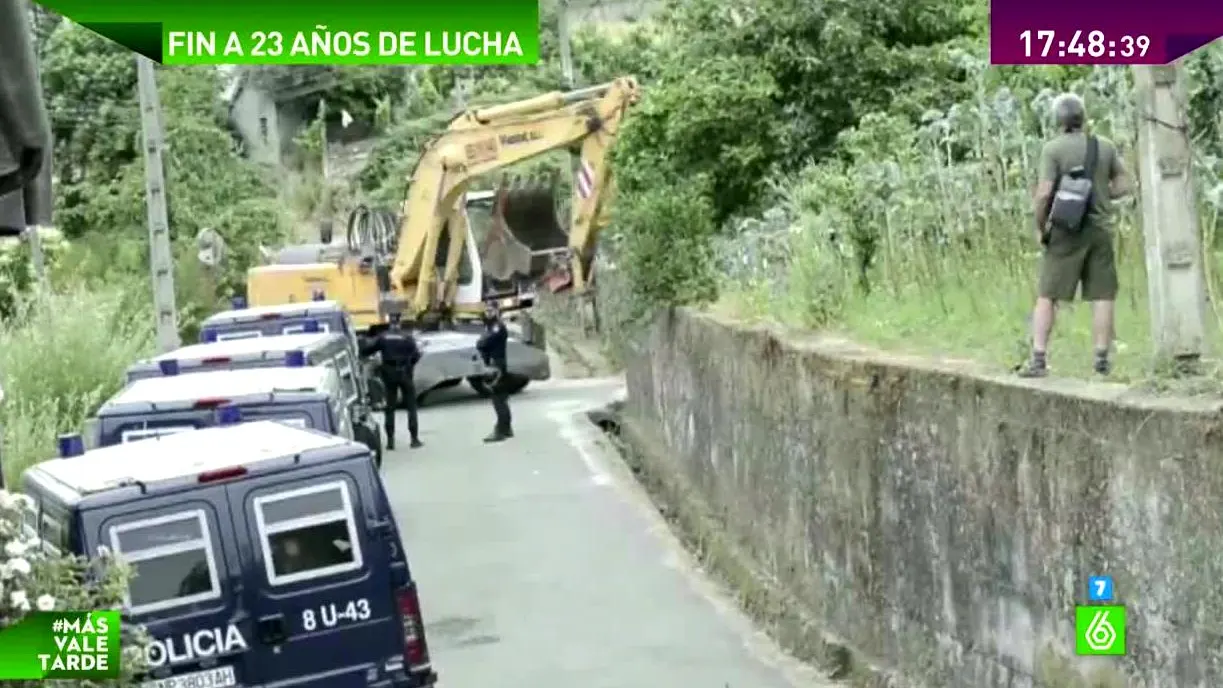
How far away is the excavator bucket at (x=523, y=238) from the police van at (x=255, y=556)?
85.8 feet

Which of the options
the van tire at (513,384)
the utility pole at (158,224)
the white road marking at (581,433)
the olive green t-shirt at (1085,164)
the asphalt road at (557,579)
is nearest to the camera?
the olive green t-shirt at (1085,164)

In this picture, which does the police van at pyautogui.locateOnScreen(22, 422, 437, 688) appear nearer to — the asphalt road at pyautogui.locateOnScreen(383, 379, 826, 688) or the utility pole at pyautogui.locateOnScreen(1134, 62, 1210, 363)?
the asphalt road at pyautogui.locateOnScreen(383, 379, 826, 688)

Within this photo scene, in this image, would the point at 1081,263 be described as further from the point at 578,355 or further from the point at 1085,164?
the point at 578,355

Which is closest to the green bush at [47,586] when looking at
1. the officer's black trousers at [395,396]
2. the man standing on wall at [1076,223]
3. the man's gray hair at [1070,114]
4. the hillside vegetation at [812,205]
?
the hillside vegetation at [812,205]

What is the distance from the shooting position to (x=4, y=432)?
1798 cm

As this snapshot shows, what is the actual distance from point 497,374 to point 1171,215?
19.2m

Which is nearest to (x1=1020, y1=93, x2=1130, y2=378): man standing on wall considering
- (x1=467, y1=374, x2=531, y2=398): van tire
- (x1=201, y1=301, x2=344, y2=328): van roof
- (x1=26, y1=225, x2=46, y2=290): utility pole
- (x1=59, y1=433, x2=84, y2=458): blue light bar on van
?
(x1=59, y1=433, x2=84, y2=458): blue light bar on van

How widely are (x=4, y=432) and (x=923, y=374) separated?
9390 millimetres

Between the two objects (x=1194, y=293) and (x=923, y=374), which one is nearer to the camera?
(x=1194, y=293)

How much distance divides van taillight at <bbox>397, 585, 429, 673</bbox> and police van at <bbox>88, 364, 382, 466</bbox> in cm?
324

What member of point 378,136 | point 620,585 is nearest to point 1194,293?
point 620,585

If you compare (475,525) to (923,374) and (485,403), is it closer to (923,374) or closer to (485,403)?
(923,374)
